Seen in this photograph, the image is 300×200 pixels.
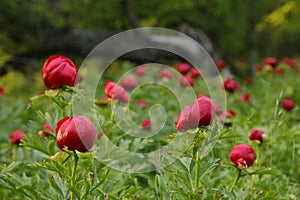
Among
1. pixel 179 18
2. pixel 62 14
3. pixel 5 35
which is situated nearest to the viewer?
pixel 5 35

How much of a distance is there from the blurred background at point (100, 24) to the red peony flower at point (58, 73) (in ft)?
17.4

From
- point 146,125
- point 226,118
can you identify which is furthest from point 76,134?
point 226,118

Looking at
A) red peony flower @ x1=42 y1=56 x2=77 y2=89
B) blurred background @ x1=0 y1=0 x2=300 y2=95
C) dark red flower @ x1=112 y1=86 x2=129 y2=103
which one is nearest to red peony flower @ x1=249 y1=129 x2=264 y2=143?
dark red flower @ x1=112 y1=86 x2=129 y2=103

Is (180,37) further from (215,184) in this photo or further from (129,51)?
(215,184)

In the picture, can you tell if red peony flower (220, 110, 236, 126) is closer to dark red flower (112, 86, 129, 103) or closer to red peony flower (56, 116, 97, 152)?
dark red flower (112, 86, 129, 103)

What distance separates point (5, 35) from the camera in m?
8.37

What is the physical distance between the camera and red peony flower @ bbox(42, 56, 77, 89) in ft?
5.51

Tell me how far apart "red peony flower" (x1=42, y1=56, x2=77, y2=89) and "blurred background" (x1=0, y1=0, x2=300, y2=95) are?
5.29 m

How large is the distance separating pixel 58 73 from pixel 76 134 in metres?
0.35

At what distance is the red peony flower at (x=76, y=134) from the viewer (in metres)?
1.42

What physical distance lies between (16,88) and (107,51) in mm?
2613

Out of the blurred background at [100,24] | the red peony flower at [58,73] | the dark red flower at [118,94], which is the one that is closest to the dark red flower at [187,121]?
the red peony flower at [58,73]

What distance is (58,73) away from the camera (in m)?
1.69

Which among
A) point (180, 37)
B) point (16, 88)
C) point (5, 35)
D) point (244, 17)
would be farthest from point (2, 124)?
point (244, 17)
